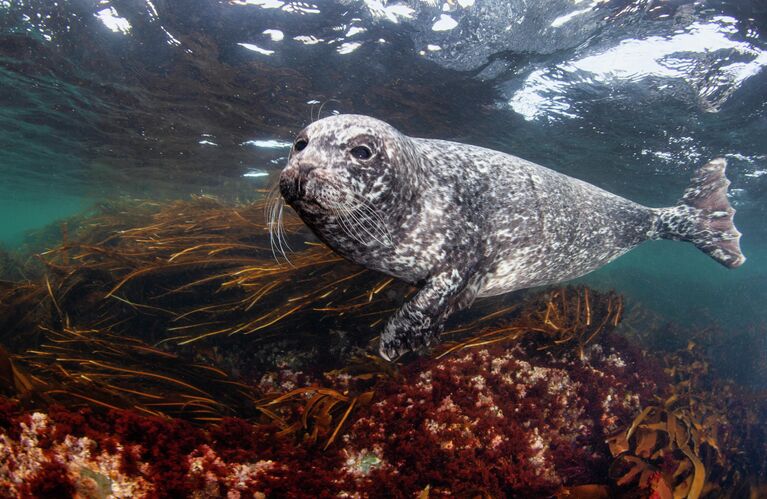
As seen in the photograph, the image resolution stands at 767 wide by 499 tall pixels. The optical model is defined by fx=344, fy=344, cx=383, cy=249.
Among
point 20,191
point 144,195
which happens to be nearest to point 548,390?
point 144,195

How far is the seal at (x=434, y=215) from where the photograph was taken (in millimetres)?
2148

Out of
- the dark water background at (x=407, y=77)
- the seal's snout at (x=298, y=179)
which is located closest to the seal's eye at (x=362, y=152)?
the seal's snout at (x=298, y=179)

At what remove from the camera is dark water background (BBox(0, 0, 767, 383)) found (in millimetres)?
5750

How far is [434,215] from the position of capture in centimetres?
272

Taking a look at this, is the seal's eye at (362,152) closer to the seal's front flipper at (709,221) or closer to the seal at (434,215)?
the seal at (434,215)

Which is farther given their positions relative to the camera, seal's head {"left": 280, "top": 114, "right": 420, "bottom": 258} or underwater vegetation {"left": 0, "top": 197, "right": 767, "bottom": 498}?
seal's head {"left": 280, "top": 114, "right": 420, "bottom": 258}

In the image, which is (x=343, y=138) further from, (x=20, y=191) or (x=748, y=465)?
(x=20, y=191)

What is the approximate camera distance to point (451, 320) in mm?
4562

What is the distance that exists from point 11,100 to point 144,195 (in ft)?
50.8

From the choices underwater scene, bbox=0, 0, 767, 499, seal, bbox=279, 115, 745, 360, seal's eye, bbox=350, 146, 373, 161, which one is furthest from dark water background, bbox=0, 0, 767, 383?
seal's eye, bbox=350, 146, 373, 161

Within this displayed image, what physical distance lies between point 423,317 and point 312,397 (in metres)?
1.02

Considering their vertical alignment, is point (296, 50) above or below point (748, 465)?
above

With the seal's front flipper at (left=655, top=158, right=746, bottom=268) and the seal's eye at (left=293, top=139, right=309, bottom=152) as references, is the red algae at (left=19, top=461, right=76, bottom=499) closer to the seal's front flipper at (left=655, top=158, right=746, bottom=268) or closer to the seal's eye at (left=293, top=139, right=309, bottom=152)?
the seal's eye at (left=293, top=139, right=309, bottom=152)

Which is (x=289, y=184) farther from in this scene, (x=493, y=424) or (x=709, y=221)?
(x=709, y=221)
